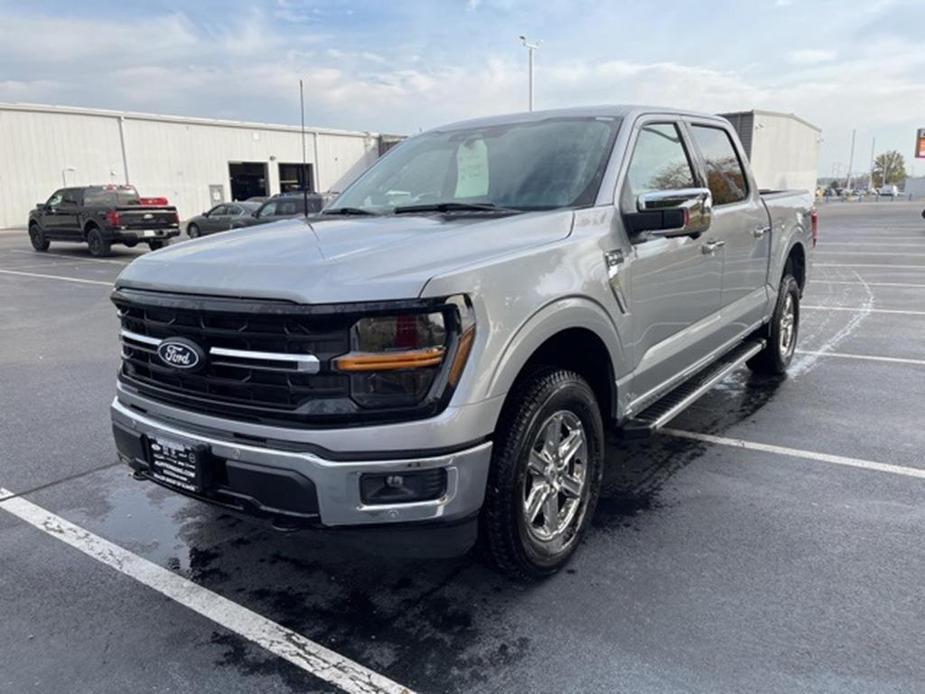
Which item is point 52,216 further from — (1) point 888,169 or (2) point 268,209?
(1) point 888,169

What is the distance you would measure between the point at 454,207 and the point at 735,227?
2.06 metres

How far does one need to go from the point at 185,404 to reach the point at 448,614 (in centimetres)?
130

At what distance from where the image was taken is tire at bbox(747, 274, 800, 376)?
5828 mm

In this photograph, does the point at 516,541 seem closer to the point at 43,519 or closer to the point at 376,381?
the point at 376,381

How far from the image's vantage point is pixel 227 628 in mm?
2795

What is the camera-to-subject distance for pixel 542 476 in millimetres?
2982

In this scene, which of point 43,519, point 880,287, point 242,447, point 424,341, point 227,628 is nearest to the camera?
point 424,341

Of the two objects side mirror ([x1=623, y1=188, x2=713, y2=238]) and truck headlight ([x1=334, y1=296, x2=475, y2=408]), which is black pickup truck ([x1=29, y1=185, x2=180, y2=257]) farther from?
truck headlight ([x1=334, y1=296, x2=475, y2=408])

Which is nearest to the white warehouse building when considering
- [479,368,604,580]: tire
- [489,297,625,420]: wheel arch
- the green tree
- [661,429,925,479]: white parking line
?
[661,429,925,479]: white parking line

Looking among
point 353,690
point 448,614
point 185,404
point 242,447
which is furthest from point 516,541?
point 185,404

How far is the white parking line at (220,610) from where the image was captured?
8.16 ft

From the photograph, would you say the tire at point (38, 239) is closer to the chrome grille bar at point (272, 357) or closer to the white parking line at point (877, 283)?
the white parking line at point (877, 283)

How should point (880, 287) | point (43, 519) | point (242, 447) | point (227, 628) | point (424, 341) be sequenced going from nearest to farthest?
point (424, 341), point (242, 447), point (227, 628), point (43, 519), point (880, 287)

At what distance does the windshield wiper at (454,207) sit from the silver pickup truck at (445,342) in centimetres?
2
